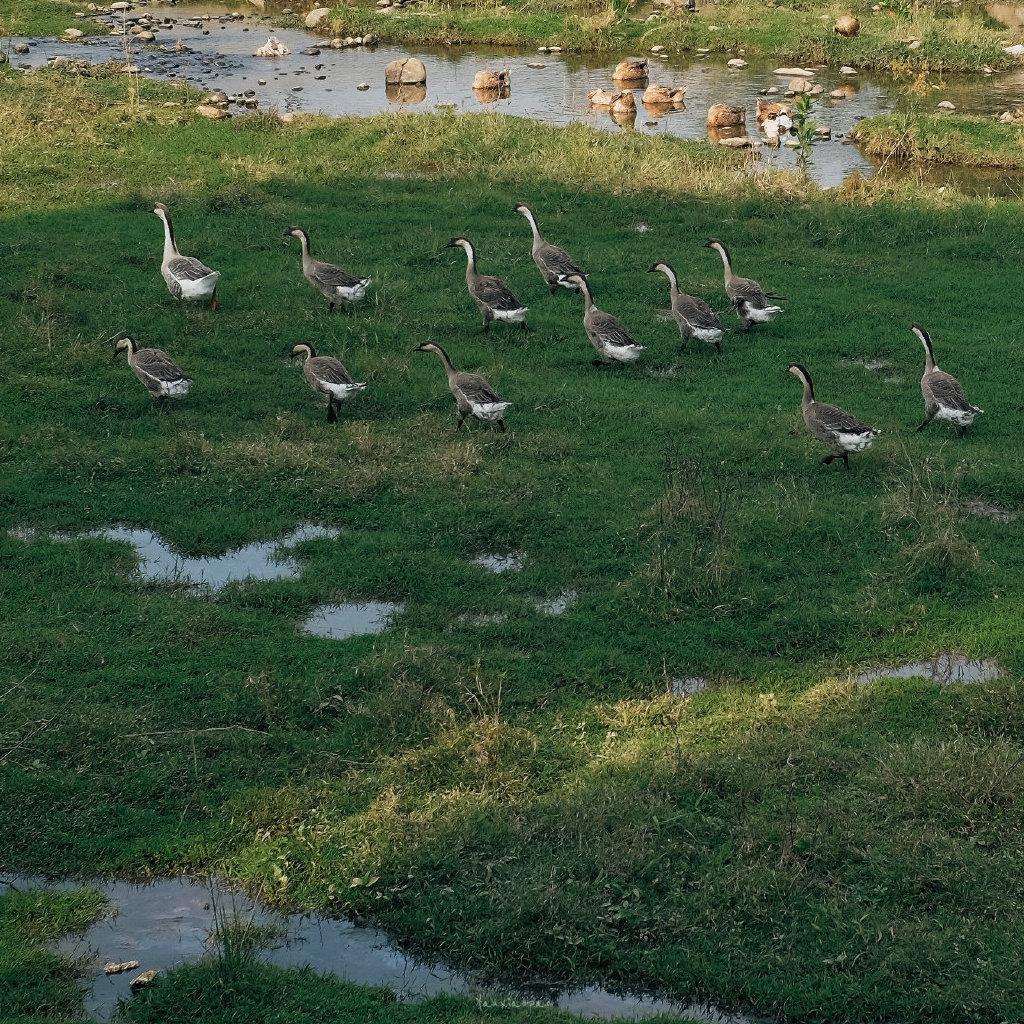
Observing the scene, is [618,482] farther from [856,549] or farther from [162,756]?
[162,756]

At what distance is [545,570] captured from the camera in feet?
42.0

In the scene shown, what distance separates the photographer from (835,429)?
14477 mm

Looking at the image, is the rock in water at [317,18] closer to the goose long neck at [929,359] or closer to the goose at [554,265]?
the goose at [554,265]

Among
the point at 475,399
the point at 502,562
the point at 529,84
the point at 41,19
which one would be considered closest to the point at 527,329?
the point at 475,399

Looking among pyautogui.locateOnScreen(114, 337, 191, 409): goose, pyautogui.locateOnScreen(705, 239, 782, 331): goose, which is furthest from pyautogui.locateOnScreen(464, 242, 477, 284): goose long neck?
pyautogui.locateOnScreen(114, 337, 191, 409): goose

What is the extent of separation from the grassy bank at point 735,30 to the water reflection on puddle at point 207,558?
28.7 meters

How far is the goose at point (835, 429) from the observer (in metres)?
14.4

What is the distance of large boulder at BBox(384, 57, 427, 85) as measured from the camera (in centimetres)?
3547

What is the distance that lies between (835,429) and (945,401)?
161cm

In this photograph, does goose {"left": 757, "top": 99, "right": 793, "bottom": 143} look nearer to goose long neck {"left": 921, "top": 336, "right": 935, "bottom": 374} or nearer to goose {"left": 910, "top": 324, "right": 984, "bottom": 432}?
goose long neck {"left": 921, "top": 336, "right": 935, "bottom": 374}

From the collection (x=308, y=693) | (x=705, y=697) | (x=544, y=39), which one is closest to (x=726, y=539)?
(x=705, y=697)

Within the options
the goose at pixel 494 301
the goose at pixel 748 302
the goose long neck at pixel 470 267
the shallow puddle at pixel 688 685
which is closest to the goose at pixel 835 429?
the goose at pixel 748 302

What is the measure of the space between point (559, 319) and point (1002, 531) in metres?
7.43

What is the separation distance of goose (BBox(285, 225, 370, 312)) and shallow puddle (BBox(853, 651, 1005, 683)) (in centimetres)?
984
